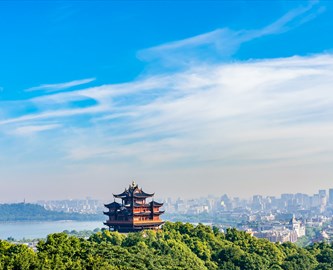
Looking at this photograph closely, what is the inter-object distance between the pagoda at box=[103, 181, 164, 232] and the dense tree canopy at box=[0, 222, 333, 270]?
1.04 meters

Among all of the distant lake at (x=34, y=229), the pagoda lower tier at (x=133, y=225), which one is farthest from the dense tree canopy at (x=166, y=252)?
the distant lake at (x=34, y=229)

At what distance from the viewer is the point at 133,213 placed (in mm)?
29656

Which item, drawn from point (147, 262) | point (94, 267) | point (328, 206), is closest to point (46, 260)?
point (94, 267)

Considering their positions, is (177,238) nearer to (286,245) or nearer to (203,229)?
(203,229)

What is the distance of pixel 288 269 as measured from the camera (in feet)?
87.1

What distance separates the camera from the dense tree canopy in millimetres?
16734

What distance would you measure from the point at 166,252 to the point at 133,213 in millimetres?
5453

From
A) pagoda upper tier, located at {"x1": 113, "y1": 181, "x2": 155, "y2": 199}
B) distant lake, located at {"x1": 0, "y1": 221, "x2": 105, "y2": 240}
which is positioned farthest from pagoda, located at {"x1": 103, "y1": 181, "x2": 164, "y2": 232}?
distant lake, located at {"x1": 0, "y1": 221, "x2": 105, "y2": 240}

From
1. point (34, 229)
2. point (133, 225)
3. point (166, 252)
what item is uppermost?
point (133, 225)

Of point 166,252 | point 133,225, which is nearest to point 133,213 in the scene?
point 133,225

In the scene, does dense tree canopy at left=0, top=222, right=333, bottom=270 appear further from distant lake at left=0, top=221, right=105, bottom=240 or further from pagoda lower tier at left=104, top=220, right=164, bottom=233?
distant lake at left=0, top=221, right=105, bottom=240

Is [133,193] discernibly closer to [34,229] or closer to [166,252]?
[166,252]

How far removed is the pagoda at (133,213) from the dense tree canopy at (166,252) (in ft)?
3.42

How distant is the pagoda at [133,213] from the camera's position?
97.5 feet
